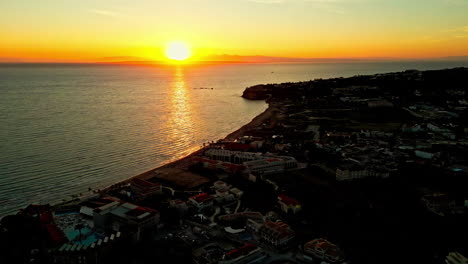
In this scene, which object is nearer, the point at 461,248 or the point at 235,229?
the point at 461,248

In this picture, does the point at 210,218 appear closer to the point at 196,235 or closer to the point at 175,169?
the point at 196,235

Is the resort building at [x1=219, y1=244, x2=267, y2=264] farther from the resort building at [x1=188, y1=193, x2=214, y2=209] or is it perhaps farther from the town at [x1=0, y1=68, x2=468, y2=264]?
the resort building at [x1=188, y1=193, x2=214, y2=209]

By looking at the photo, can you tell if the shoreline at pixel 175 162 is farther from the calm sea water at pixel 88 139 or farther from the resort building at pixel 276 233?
the resort building at pixel 276 233

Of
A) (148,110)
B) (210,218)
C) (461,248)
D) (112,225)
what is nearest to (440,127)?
(461,248)

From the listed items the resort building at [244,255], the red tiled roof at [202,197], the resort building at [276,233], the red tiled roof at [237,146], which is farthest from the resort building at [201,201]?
the red tiled roof at [237,146]

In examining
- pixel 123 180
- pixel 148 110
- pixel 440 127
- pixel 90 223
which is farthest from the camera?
pixel 148 110

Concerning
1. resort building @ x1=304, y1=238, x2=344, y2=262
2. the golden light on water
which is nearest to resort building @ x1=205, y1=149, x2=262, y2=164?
the golden light on water
